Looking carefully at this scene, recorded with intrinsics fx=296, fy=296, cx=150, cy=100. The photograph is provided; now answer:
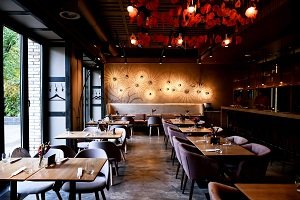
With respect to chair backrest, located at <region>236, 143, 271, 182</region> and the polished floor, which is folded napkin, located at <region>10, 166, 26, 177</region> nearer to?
the polished floor

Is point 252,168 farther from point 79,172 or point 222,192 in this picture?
point 79,172

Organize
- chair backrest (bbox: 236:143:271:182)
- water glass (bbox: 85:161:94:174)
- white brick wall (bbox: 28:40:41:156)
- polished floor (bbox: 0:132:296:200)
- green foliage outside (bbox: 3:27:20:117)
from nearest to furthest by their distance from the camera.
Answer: water glass (bbox: 85:161:94:174) < chair backrest (bbox: 236:143:271:182) < polished floor (bbox: 0:132:296:200) < green foliage outside (bbox: 3:27:20:117) < white brick wall (bbox: 28:40:41:156)

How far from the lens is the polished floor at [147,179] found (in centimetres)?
448

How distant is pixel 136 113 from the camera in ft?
45.5

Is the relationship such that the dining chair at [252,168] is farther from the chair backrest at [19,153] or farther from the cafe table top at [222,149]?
the chair backrest at [19,153]

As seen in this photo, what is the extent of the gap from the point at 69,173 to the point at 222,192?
1.49 metres

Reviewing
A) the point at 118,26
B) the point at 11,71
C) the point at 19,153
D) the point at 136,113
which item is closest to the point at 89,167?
the point at 19,153

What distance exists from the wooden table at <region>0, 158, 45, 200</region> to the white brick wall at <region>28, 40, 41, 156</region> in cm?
321

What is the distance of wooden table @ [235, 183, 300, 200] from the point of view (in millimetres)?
2221

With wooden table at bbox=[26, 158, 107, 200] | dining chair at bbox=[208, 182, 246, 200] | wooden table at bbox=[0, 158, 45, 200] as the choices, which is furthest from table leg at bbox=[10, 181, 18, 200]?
dining chair at bbox=[208, 182, 246, 200]

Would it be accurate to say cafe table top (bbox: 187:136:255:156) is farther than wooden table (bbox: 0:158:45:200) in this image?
Yes

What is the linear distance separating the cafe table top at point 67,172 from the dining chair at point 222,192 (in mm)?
1122

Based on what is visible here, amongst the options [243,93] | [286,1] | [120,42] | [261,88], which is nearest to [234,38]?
[286,1]

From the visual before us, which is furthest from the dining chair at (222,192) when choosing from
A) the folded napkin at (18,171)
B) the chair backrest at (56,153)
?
the chair backrest at (56,153)
